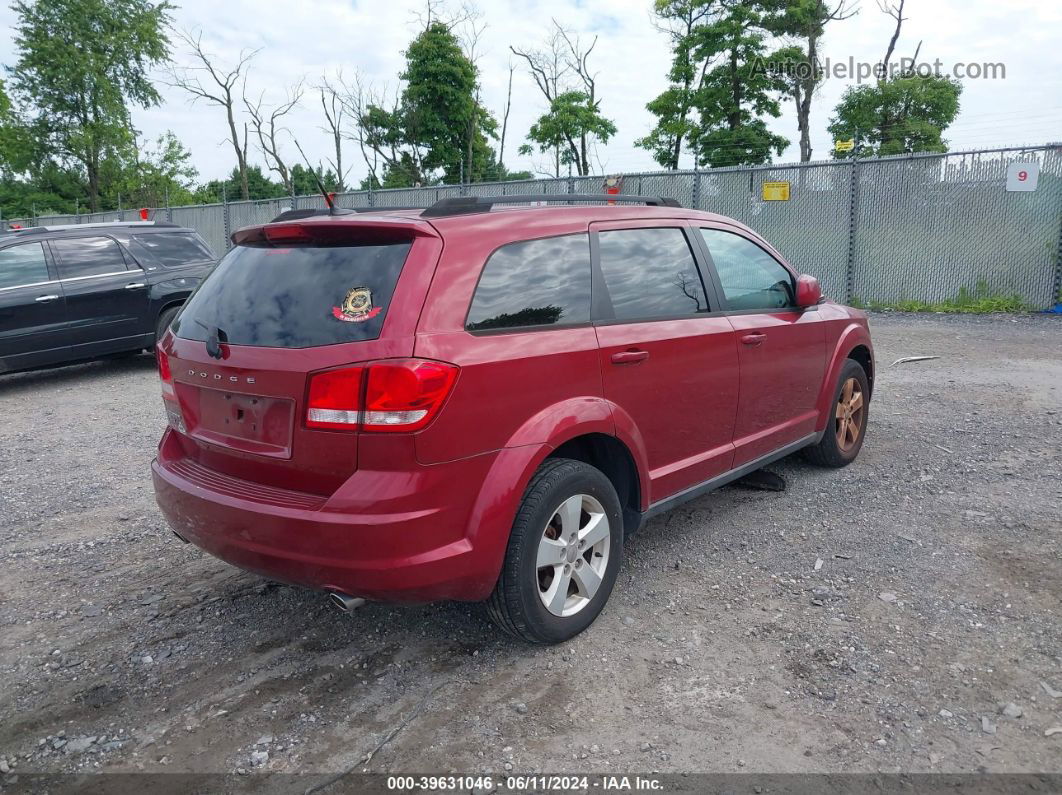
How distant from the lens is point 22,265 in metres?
8.78

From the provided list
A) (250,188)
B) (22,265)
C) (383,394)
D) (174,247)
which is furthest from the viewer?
(250,188)

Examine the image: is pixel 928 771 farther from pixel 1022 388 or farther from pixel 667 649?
pixel 1022 388

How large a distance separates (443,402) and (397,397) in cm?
15

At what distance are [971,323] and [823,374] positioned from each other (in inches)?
348

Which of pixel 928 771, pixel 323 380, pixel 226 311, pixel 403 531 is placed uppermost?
pixel 226 311

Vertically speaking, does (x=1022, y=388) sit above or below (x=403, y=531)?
below

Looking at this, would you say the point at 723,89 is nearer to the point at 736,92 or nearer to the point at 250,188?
the point at 736,92

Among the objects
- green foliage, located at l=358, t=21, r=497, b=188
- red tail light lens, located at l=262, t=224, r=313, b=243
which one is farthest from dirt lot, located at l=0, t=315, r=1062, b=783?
green foliage, located at l=358, t=21, r=497, b=188

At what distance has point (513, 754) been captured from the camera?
8.55 ft

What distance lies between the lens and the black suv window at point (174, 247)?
9.93m

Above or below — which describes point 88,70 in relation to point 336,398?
above

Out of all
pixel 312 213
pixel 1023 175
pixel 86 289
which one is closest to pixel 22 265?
pixel 86 289

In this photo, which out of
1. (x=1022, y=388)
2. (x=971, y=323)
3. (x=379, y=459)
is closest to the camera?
(x=379, y=459)

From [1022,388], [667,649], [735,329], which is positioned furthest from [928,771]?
[1022,388]
